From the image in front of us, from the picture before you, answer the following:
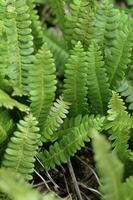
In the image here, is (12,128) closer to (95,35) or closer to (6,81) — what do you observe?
(6,81)

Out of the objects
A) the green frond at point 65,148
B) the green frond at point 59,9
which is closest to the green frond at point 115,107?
the green frond at point 65,148

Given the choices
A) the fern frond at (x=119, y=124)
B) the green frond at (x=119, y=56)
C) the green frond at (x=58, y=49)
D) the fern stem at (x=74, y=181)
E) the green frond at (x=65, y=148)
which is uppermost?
the green frond at (x=119, y=56)

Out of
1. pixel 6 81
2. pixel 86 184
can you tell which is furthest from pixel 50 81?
pixel 86 184

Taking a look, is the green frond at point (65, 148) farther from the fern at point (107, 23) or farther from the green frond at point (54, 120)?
the fern at point (107, 23)

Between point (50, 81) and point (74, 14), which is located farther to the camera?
point (74, 14)

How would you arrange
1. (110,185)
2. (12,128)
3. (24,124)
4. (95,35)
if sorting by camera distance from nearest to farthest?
(110,185), (24,124), (12,128), (95,35)

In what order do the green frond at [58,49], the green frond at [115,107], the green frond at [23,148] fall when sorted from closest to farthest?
the green frond at [23,148], the green frond at [115,107], the green frond at [58,49]
